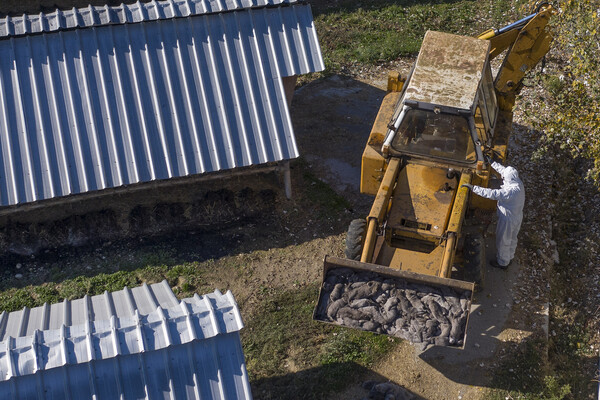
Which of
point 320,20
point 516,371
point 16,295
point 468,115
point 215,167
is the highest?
point 320,20

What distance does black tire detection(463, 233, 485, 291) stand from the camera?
10180 millimetres

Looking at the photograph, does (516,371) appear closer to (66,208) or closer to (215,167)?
(215,167)

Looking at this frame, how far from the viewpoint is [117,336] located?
298 inches

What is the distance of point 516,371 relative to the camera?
9.67 meters

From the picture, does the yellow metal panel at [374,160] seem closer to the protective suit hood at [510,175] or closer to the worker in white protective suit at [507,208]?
the worker in white protective suit at [507,208]

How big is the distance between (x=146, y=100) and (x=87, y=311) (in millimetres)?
4456

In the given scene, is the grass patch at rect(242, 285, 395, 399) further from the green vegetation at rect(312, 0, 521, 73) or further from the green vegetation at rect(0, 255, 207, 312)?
the green vegetation at rect(312, 0, 521, 73)

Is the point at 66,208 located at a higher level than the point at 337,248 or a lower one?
higher

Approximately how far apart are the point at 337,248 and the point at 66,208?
499 cm

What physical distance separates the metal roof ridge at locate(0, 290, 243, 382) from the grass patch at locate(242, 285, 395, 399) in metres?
2.27

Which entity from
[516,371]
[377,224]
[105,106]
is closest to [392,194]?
[377,224]

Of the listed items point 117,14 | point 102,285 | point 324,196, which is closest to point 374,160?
point 324,196

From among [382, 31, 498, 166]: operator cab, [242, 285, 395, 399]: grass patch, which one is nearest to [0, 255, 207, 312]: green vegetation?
[242, 285, 395, 399]: grass patch

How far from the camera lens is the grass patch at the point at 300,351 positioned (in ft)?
31.7
